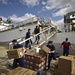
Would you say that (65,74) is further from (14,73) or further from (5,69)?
(5,69)

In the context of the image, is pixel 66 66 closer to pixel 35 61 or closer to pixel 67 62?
pixel 67 62

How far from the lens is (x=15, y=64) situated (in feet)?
18.9

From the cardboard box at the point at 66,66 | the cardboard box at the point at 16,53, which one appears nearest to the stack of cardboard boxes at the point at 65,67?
the cardboard box at the point at 66,66

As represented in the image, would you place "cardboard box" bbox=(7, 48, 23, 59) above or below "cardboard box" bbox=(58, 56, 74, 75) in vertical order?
above

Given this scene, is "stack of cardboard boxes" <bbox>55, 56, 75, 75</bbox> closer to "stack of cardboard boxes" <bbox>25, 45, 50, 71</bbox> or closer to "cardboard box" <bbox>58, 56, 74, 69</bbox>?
"cardboard box" <bbox>58, 56, 74, 69</bbox>

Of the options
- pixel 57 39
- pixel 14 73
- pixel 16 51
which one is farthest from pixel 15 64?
pixel 57 39

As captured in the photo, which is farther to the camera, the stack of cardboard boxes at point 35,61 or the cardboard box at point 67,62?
the stack of cardboard boxes at point 35,61

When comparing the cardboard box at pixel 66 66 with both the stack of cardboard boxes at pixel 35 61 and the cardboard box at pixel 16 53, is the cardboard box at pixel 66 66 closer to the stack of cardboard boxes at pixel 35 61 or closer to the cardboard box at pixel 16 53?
the cardboard box at pixel 16 53

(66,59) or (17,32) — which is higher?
(17,32)

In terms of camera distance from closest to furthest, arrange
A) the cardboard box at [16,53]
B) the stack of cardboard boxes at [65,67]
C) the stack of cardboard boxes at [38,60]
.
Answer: the stack of cardboard boxes at [65,67] < the cardboard box at [16,53] < the stack of cardboard boxes at [38,60]

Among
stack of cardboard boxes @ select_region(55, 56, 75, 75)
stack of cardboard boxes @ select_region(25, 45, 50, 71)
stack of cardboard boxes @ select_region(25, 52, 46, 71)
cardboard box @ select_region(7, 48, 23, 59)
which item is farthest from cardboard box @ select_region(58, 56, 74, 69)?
stack of cardboard boxes @ select_region(25, 52, 46, 71)

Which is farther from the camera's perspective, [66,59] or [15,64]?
[15,64]

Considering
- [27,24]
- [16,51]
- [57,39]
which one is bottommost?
[16,51]

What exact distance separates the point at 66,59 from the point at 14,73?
1.88 meters
